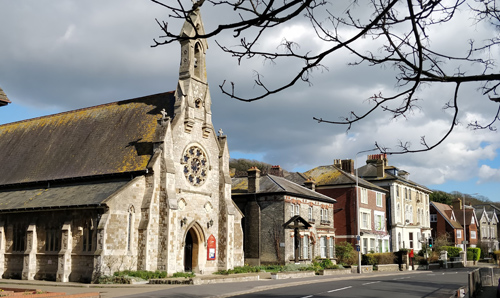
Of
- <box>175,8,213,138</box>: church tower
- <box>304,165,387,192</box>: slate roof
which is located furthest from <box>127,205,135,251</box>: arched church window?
<box>304,165,387,192</box>: slate roof

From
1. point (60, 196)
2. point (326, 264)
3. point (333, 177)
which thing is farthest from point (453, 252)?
point (60, 196)

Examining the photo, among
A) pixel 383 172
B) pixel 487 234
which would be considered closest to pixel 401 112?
pixel 383 172

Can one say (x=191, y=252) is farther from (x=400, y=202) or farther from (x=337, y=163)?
(x=400, y=202)

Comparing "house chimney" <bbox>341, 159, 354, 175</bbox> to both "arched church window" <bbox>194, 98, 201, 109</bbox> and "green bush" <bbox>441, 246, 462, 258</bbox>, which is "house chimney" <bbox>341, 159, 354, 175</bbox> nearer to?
"green bush" <bbox>441, 246, 462, 258</bbox>

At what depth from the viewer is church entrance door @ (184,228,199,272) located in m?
34.0

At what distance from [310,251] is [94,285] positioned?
72.1 feet

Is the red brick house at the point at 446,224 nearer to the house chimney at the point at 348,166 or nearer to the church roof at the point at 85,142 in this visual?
the house chimney at the point at 348,166

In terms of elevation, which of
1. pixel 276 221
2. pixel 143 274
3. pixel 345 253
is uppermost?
pixel 276 221

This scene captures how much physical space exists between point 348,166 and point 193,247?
29.4 m

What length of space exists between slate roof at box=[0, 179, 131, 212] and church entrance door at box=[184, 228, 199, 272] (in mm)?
6053

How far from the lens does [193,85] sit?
3509 cm

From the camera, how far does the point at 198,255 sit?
111ft

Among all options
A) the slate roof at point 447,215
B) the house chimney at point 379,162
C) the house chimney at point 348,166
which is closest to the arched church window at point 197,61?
the house chimney at point 348,166

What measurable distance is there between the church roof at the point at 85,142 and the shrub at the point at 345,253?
2307 cm
